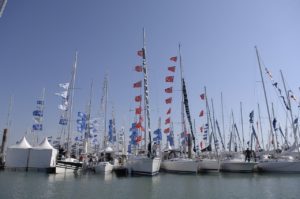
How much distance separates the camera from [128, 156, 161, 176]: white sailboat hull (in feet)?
104

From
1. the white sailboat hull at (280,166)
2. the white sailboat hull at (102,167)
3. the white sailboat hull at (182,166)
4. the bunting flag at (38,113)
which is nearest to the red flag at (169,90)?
the white sailboat hull at (182,166)

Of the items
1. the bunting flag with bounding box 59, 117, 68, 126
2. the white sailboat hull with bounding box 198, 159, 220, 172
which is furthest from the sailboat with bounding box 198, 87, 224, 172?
the bunting flag with bounding box 59, 117, 68, 126

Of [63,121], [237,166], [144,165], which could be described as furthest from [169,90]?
[63,121]

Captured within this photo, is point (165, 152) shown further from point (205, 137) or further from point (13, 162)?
point (13, 162)

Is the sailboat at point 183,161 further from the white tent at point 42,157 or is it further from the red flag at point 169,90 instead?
the white tent at point 42,157

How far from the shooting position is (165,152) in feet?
152

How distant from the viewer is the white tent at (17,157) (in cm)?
4039

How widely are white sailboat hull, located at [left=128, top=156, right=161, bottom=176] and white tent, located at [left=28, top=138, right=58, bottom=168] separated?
1305cm

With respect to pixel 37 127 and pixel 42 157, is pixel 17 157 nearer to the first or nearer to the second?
pixel 42 157

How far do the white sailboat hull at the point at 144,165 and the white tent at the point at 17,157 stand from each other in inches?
713

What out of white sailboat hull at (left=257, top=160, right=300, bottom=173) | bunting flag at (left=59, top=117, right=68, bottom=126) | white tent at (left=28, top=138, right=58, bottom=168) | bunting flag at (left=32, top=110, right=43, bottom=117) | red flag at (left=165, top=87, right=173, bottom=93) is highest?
red flag at (left=165, top=87, right=173, bottom=93)

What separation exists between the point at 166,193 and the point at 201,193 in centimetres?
293

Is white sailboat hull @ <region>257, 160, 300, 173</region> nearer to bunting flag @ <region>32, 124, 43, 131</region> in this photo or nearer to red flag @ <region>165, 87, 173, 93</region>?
red flag @ <region>165, 87, 173, 93</region>

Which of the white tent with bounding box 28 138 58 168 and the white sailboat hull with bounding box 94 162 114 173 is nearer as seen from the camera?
the white sailboat hull with bounding box 94 162 114 173
